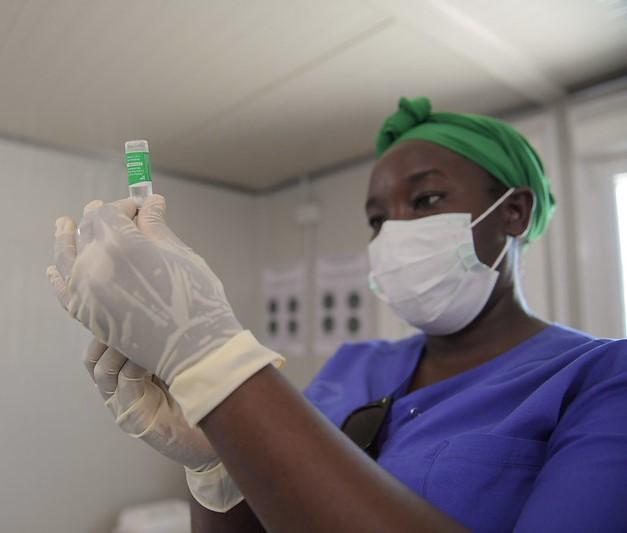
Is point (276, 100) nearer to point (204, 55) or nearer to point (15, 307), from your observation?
point (204, 55)

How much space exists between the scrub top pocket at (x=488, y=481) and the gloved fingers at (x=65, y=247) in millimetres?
454

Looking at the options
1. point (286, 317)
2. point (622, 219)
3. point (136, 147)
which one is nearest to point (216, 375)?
point (136, 147)

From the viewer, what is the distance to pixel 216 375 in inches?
15.3

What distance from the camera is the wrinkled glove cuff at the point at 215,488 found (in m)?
0.57

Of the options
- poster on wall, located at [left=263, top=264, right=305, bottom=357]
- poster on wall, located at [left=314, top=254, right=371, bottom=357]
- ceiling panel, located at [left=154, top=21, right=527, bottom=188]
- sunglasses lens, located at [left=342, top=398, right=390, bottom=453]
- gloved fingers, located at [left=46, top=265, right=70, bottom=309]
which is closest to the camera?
gloved fingers, located at [left=46, top=265, right=70, bottom=309]

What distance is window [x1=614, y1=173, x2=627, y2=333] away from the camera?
1.05 meters

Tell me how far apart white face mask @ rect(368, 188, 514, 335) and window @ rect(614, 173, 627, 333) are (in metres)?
0.46

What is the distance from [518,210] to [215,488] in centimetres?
61

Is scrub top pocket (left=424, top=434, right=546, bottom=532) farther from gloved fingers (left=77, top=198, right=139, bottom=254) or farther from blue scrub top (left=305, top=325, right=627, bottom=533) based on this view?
gloved fingers (left=77, top=198, right=139, bottom=254)

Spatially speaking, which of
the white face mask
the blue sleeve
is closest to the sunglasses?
the white face mask

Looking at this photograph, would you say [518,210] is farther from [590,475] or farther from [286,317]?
[286,317]

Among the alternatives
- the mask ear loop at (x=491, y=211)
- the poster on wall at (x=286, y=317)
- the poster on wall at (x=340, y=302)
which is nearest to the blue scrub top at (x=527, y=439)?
the mask ear loop at (x=491, y=211)

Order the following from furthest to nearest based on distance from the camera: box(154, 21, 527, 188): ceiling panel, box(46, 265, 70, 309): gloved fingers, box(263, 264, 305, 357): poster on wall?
box(263, 264, 305, 357): poster on wall
box(154, 21, 527, 188): ceiling panel
box(46, 265, 70, 309): gloved fingers

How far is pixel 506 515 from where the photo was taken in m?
0.52
